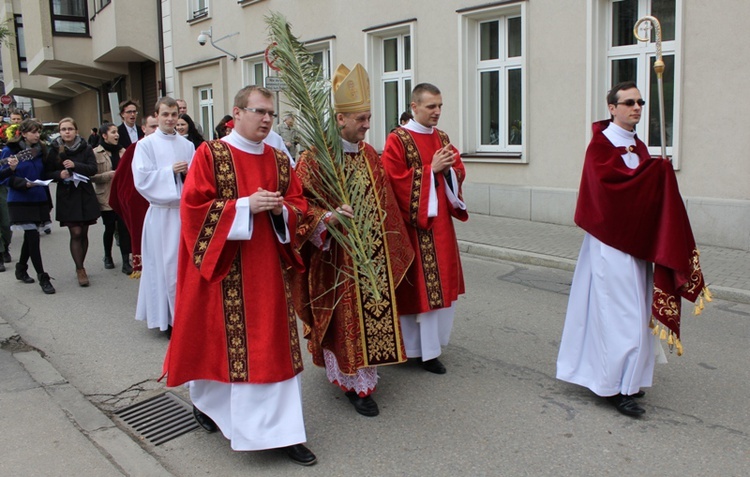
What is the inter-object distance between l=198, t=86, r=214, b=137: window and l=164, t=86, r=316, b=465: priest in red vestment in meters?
17.1

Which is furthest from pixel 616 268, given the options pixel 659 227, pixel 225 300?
pixel 225 300

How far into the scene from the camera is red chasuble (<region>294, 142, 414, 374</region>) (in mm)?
4188

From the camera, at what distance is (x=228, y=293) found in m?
3.57

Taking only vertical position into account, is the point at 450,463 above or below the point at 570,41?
below

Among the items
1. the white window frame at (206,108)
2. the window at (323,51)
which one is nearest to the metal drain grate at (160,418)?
the window at (323,51)

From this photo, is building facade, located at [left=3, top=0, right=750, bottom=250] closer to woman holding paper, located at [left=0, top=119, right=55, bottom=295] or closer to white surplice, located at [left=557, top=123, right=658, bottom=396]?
woman holding paper, located at [left=0, top=119, right=55, bottom=295]

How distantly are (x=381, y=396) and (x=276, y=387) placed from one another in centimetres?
114

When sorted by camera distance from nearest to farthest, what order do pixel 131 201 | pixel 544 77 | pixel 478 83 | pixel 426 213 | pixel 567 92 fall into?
1. pixel 426 213
2. pixel 131 201
3. pixel 567 92
4. pixel 544 77
5. pixel 478 83

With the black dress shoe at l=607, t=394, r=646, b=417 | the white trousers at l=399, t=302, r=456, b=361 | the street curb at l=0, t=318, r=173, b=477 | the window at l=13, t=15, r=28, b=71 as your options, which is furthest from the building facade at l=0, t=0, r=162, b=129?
the black dress shoe at l=607, t=394, r=646, b=417

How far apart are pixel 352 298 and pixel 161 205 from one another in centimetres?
233

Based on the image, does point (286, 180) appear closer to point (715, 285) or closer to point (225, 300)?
point (225, 300)

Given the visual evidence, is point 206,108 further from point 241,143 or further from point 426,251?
point 241,143

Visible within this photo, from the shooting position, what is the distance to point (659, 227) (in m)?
3.94

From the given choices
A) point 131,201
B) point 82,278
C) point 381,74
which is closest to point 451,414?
point 131,201
